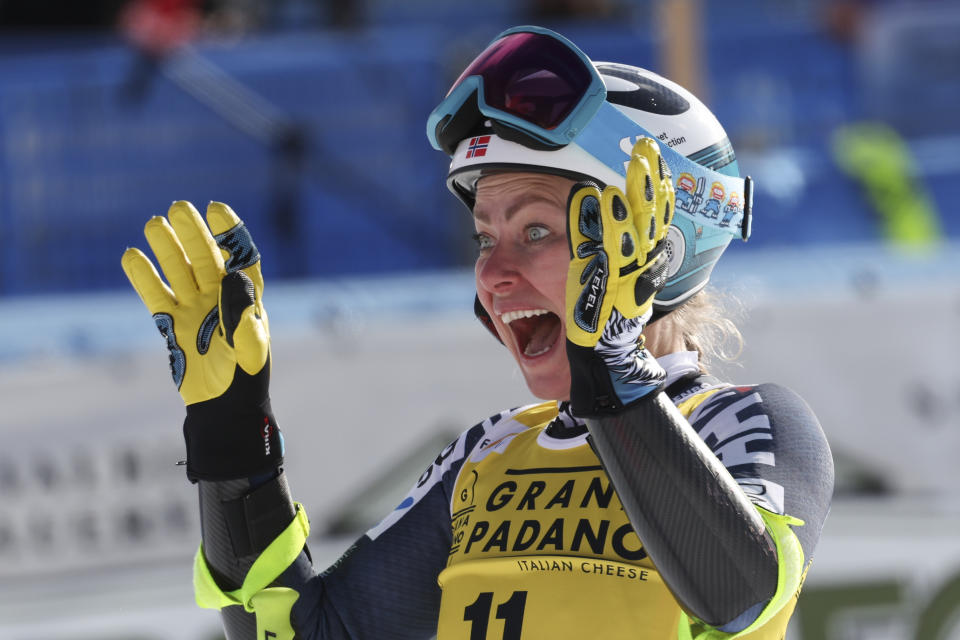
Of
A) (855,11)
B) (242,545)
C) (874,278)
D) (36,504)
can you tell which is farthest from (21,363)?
(855,11)

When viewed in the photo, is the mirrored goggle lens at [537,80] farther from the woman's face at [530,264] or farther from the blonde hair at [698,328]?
the blonde hair at [698,328]

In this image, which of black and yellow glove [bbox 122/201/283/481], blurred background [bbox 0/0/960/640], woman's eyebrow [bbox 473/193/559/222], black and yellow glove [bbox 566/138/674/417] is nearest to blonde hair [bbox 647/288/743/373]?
blurred background [bbox 0/0/960/640]

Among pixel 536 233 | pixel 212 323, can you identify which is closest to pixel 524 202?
pixel 536 233

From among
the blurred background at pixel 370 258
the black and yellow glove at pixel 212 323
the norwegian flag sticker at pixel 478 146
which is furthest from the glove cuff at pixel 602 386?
the blurred background at pixel 370 258

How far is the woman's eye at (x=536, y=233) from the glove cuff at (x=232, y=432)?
1.75ft

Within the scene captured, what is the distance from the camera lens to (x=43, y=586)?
4422 mm

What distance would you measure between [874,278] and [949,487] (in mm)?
849

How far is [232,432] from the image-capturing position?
230 cm

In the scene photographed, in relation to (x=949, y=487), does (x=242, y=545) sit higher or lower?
higher

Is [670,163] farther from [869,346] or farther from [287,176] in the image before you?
[287,176]

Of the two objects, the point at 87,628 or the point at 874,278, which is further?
the point at 874,278

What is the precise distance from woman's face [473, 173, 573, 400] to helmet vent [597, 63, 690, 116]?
18cm

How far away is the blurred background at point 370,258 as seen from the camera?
14.9 ft

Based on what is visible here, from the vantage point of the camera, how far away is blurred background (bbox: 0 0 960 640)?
4531mm
